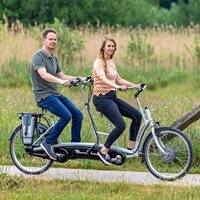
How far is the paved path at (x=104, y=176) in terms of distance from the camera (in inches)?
317

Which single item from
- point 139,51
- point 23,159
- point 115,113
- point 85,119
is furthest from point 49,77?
point 139,51

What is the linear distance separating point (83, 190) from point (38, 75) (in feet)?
5.21

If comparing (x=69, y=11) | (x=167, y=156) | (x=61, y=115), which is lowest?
(x=167, y=156)

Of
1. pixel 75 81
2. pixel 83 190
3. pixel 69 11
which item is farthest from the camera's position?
pixel 69 11

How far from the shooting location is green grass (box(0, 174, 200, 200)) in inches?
280

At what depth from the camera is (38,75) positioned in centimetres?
836

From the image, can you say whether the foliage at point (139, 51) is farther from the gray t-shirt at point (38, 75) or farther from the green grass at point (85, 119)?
the gray t-shirt at point (38, 75)

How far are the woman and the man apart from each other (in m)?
0.35

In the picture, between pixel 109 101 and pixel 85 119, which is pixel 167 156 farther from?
pixel 85 119

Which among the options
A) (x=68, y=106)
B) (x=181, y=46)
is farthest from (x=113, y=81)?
(x=181, y=46)

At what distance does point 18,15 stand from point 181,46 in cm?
1509

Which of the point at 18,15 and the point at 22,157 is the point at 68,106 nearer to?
the point at 22,157

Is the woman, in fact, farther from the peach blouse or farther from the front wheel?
the front wheel

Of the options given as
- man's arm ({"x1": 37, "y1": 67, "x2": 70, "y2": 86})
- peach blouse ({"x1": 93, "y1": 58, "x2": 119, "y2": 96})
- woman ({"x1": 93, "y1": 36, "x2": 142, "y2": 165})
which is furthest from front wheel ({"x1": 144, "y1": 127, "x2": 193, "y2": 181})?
man's arm ({"x1": 37, "y1": 67, "x2": 70, "y2": 86})
